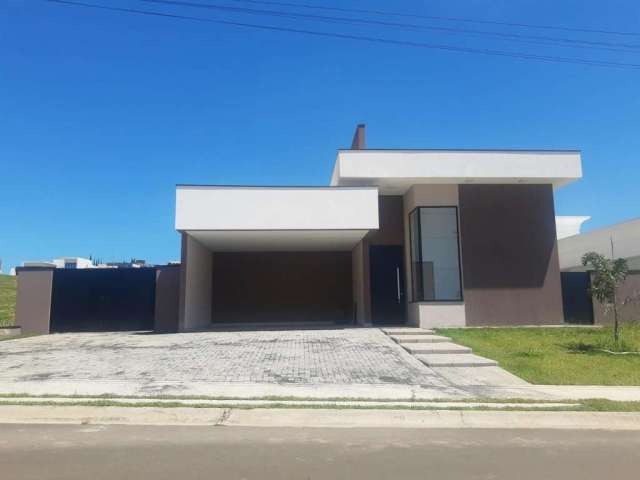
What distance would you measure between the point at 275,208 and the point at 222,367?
6.32 metres

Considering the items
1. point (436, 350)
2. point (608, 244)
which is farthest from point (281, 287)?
point (608, 244)

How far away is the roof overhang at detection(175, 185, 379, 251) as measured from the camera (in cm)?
1508

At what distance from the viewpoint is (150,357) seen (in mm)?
11258

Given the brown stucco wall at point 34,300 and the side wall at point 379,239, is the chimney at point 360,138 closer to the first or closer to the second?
the side wall at point 379,239

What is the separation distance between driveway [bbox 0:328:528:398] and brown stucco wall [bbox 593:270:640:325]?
8018mm

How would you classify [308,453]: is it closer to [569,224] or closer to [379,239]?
[379,239]

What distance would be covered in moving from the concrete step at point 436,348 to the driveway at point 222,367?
0.98 ft

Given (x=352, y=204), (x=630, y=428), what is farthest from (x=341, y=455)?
(x=352, y=204)

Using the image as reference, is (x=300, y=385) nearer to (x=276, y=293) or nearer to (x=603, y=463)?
(x=603, y=463)

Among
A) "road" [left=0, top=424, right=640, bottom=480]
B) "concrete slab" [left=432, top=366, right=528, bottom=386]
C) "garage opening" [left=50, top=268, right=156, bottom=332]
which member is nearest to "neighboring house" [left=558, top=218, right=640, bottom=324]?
"concrete slab" [left=432, top=366, right=528, bottom=386]

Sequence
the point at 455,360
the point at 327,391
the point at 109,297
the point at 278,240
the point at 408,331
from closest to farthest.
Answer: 1. the point at 327,391
2. the point at 455,360
3. the point at 408,331
4. the point at 278,240
5. the point at 109,297

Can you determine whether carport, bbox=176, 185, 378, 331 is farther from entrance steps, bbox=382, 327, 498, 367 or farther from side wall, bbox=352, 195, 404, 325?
entrance steps, bbox=382, 327, 498, 367

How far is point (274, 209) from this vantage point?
15.3 m


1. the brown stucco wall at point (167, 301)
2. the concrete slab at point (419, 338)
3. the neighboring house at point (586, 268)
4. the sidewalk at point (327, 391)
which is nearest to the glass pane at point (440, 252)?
the concrete slab at point (419, 338)
